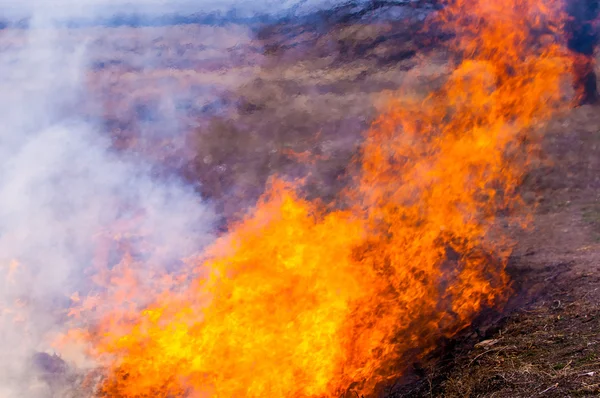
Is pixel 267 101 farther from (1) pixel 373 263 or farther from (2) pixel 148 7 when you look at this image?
(1) pixel 373 263

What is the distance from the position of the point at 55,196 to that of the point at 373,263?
4.35 m

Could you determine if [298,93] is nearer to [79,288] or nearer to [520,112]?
[520,112]

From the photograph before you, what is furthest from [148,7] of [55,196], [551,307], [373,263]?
[551,307]

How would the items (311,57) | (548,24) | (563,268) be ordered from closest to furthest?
(563,268)
(548,24)
(311,57)

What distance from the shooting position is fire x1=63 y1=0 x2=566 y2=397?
571cm

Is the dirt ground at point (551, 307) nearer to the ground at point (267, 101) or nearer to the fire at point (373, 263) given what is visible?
the ground at point (267, 101)

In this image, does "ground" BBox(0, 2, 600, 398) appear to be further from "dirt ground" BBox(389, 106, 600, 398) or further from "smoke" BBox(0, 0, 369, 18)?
"smoke" BBox(0, 0, 369, 18)

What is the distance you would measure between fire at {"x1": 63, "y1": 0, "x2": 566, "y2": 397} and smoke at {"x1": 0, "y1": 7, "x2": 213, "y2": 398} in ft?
1.61

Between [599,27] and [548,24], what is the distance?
0.61 metres

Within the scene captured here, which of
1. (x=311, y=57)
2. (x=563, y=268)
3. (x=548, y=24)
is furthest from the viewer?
(x=311, y=57)

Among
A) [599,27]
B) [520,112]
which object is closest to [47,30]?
[520,112]

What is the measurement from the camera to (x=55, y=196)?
624 centimetres

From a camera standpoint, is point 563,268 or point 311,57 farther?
point 311,57

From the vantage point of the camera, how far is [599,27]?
602 centimetres
